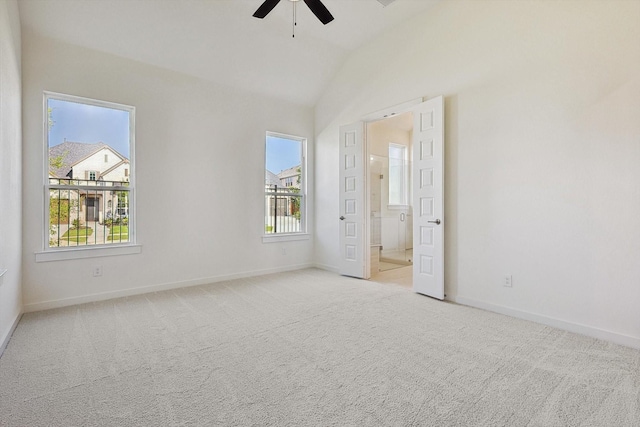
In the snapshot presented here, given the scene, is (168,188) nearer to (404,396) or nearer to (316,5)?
(316,5)

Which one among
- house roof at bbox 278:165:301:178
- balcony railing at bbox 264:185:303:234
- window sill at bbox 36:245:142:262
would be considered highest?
house roof at bbox 278:165:301:178

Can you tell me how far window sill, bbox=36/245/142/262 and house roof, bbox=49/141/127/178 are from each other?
858 millimetres

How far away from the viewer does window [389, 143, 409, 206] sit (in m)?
6.67

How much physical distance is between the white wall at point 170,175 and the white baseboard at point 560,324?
118 inches

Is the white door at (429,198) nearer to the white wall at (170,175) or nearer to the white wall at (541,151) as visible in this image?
the white wall at (541,151)

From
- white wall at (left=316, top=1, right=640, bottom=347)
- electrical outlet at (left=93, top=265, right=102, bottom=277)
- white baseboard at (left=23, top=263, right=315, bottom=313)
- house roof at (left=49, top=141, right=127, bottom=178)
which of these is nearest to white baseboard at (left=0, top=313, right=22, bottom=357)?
white baseboard at (left=23, top=263, right=315, bottom=313)

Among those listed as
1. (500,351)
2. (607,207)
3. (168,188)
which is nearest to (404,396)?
(500,351)

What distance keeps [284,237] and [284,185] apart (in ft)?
2.93

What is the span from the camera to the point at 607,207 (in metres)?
2.66

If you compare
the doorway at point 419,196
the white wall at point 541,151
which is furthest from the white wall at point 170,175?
the white wall at point 541,151

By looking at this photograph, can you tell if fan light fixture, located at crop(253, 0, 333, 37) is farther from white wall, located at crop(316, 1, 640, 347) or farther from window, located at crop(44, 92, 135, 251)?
window, located at crop(44, 92, 135, 251)

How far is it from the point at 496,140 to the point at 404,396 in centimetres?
275

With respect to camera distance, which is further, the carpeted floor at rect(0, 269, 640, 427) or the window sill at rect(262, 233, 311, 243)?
the window sill at rect(262, 233, 311, 243)

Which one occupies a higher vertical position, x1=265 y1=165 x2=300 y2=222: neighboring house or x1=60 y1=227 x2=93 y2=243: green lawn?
x1=265 y1=165 x2=300 y2=222: neighboring house
